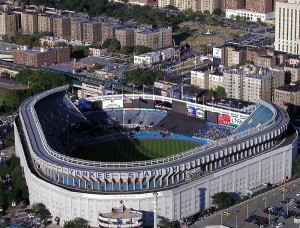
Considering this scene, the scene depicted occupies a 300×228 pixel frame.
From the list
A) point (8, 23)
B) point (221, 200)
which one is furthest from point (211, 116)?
point (8, 23)

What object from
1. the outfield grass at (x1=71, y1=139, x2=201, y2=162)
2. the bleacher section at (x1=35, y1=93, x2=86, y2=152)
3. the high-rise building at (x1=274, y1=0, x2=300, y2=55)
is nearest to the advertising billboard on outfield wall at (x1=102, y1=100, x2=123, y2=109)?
the bleacher section at (x1=35, y1=93, x2=86, y2=152)

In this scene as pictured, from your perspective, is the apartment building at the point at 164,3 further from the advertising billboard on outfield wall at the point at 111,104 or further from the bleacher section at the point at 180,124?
the bleacher section at the point at 180,124

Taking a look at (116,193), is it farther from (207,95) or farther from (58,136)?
(207,95)

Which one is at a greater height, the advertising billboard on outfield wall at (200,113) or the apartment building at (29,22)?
the apartment building at (29,22)

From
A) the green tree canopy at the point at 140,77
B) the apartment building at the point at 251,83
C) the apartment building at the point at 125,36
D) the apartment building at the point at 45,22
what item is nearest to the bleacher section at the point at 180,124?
the apartment building at the point at 251,83

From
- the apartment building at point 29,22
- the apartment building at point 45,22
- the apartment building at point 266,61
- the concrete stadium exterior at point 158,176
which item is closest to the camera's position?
the concrete stadium exterior at point 158,176
